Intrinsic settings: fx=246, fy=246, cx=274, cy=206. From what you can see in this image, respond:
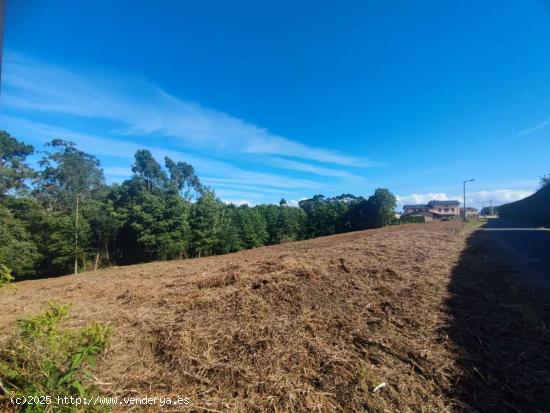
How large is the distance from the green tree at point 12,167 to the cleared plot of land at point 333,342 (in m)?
21.7

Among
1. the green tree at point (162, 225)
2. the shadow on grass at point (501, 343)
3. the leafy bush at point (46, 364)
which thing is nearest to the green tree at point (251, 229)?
the green tree at point (162, 225)

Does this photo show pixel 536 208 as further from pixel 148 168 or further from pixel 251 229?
pixel 148 168

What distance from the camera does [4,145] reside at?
20031 mm

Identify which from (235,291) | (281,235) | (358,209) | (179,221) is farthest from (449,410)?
(358,209)

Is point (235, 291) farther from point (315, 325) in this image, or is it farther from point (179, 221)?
point (179, 221)

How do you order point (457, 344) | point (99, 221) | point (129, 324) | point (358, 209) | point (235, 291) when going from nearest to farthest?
1. point (457, 344)
2. point (129, 324)
3. point (235, 291)
4. point (99, 221)
5. point (358, 209)

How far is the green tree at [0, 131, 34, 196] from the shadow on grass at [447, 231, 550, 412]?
26.7 meters

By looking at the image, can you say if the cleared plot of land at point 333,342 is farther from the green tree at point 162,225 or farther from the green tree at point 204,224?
the green tree at point 204,224

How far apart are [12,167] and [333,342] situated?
27.4 meters

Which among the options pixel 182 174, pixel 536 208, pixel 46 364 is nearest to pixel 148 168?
pixel 182 174

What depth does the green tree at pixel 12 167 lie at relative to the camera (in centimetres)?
1834

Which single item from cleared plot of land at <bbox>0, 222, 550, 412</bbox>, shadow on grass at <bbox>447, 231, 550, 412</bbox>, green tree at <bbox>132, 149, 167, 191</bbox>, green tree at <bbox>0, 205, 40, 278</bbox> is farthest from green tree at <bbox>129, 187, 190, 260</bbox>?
shadow on grass at <bbox>447, 231, 550, 412</bbox>

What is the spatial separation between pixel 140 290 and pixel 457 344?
15.2 ft

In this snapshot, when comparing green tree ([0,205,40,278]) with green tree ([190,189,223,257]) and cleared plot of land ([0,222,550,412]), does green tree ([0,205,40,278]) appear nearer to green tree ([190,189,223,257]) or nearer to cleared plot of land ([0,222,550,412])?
green tree ([190,189,223,257])
